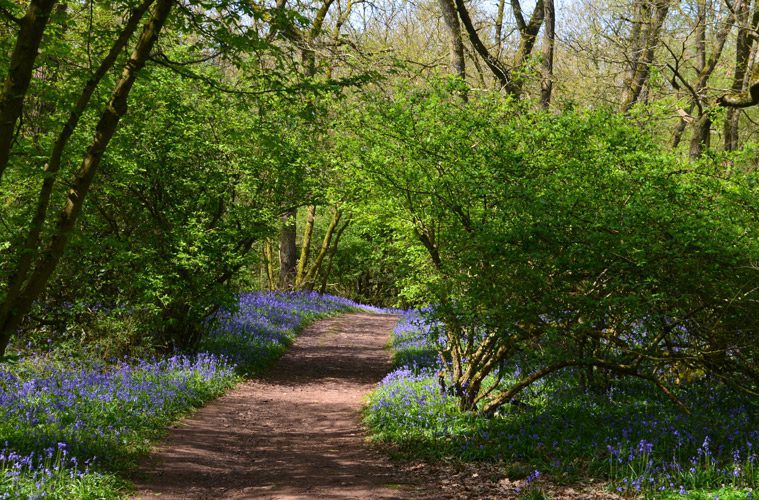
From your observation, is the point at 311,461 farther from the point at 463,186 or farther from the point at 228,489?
the point at 463,186

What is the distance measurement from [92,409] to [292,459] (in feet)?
8.08

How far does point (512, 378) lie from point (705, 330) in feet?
12.1

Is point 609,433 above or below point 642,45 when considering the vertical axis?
below

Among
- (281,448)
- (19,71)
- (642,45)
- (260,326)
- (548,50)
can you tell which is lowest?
A: (281,448)

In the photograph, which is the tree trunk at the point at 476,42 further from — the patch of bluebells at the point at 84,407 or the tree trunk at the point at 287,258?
the tree trunk at the point at 287,258

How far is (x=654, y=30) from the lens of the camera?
14.5 meters

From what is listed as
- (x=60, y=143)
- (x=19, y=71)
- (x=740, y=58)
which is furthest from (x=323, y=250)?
(x=19, y=71)

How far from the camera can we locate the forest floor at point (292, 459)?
6.31 m

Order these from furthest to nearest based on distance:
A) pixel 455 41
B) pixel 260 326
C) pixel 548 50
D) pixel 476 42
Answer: pixel 260 326, pixel 548 50, pixel 476 42, pixel 455 41

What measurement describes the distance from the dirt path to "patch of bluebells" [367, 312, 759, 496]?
698 mm

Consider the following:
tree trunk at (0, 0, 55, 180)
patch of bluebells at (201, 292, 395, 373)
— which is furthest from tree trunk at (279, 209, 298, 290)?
tree trunk at (0, 0, 55, 180)

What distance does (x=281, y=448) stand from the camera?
26.9ft

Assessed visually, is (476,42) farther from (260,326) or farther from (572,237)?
(260,326)

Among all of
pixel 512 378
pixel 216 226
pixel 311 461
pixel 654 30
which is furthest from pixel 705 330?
pixel 654 30
